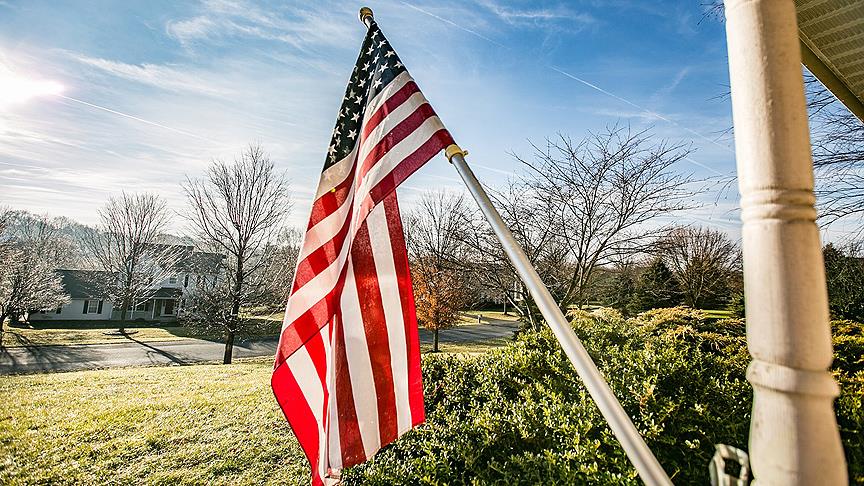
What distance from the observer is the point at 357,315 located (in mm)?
1911

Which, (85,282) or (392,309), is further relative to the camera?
(85,282)

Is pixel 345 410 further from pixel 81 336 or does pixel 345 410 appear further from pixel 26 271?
pixel 81 336

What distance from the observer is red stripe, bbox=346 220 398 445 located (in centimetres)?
190

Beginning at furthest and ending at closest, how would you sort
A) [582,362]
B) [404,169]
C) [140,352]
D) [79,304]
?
[79,304], [140,352], [404,169], [582,362]

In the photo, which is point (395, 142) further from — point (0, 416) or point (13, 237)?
point (13, 237)

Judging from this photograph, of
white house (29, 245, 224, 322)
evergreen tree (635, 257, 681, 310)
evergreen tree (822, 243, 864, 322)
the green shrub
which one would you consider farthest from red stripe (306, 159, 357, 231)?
white house (29, 245, 224, 322)

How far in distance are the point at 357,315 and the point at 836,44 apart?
2.33 m

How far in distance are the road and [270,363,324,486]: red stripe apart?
15.4 meters

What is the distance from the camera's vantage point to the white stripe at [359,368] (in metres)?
1.87

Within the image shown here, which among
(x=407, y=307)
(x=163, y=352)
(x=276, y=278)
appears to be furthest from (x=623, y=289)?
(x=163, y=352)

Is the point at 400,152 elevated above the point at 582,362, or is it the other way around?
the point at 400,152

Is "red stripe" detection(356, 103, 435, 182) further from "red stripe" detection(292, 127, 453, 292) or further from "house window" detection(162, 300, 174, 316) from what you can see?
"house window" detection(162, 300, 174, 316)

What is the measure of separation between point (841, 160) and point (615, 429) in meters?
8.42

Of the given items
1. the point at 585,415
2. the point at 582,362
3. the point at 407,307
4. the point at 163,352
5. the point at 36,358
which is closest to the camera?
the point at 582,362
